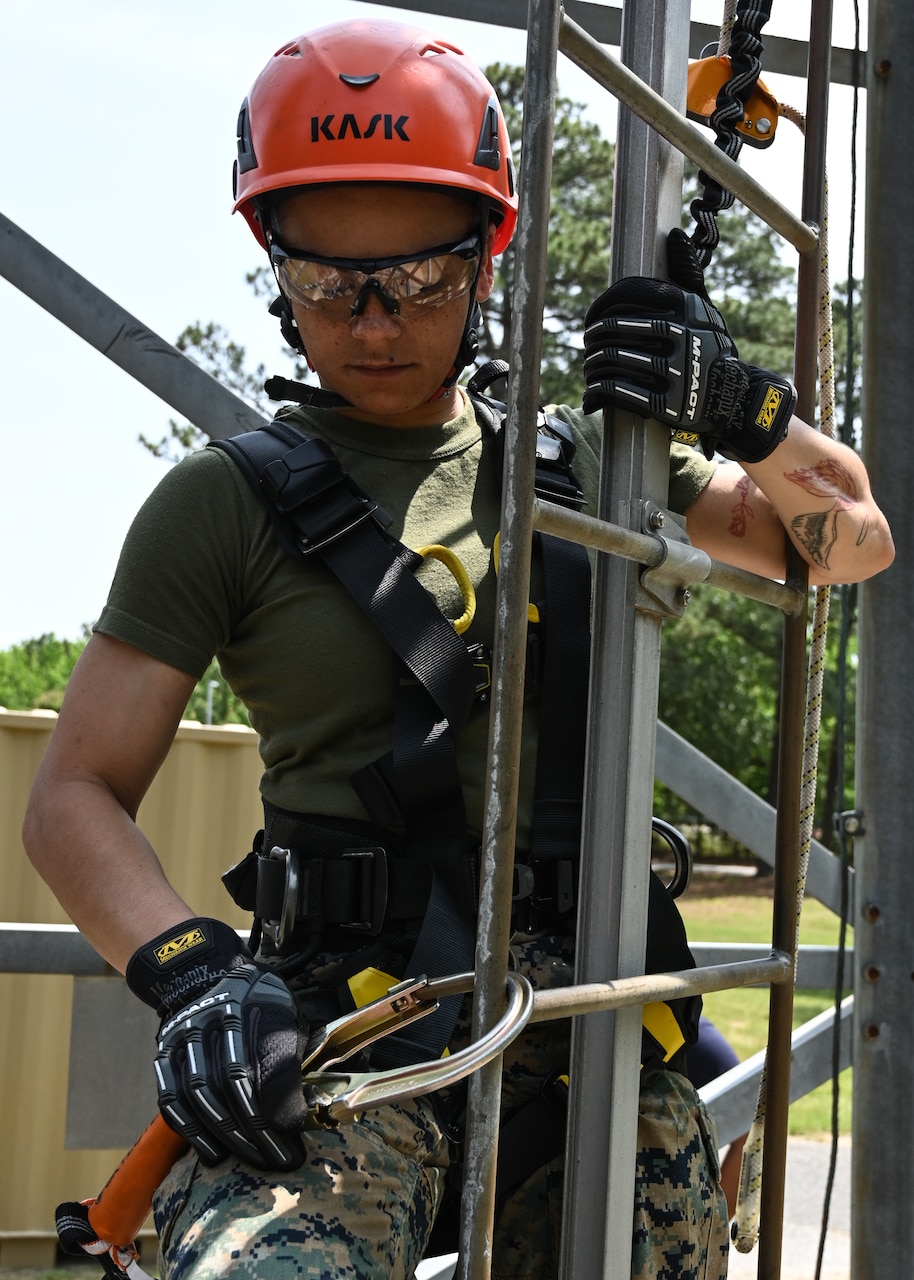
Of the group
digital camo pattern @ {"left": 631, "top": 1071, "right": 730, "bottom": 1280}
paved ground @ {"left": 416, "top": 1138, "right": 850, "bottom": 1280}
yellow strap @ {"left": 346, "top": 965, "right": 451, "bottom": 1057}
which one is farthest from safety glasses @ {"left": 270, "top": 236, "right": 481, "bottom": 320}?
paved ground @ {"left": 416, "top": 1138, "right": 850, "bottom": 1280}

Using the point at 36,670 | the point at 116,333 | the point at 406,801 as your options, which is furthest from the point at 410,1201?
the point at 36,670

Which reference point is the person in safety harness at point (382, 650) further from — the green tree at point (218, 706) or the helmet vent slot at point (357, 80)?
the green tree at point (218, 706)

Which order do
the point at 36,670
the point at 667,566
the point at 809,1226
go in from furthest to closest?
the point at 36,670
the point at 809,1226
the point at 667,566

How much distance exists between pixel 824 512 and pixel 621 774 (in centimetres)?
63

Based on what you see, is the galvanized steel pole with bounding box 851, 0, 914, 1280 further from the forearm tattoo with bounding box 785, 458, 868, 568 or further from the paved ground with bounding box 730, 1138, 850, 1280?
the paved ground with bounding box 730, 1138, 850, 1280

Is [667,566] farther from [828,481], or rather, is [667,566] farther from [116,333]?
[116,333]

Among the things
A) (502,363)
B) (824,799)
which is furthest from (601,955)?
(824,799)

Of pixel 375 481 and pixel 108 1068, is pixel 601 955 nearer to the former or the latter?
pixel 375 481

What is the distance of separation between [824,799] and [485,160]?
23.0 m

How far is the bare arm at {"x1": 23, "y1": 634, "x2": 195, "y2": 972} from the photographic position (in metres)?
1.77

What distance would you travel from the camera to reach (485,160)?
2068 millimetres

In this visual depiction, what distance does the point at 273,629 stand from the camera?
1887 millimetres

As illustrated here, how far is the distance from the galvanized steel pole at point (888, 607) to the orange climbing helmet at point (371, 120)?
85 centimetres

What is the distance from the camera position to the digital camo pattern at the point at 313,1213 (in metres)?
1.46
